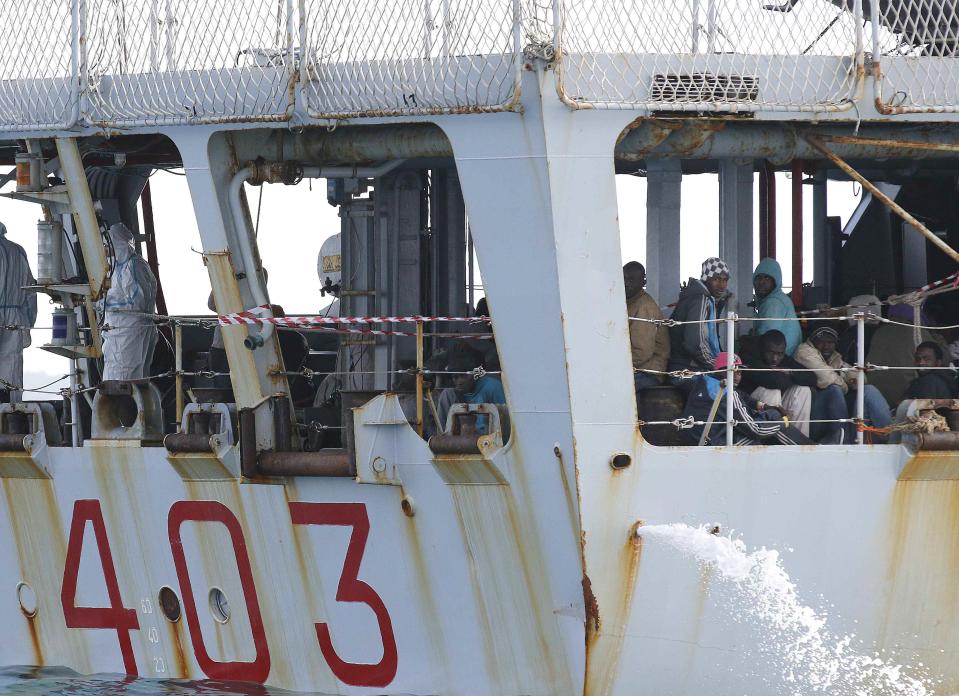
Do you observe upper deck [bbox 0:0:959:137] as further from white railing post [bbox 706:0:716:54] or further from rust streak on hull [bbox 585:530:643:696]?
rust streak on hull [bbox 585:530:643:696]

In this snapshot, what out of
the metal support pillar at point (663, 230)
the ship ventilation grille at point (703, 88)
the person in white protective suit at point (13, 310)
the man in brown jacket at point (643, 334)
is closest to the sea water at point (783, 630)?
the man in brown jacket at point (643, 334)

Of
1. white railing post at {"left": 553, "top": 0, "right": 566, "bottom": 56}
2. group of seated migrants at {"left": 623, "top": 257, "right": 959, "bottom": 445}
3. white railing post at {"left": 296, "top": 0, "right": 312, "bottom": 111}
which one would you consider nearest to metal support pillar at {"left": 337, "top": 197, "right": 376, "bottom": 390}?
white railing post at {"left": 296, "top": 0, "right": 312, "bottom": 111}

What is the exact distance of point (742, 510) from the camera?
9.82m

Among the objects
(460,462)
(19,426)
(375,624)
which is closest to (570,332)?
(460,462)

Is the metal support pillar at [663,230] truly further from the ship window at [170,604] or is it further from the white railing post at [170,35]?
the ship window at [170,604]

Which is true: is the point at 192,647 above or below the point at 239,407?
below

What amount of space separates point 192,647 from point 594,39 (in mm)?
5342

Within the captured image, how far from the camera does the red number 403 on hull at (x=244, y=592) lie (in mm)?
10586

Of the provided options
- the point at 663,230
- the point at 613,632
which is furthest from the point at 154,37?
the point at 613,632

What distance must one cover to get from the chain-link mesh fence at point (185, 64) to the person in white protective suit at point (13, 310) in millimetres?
2630

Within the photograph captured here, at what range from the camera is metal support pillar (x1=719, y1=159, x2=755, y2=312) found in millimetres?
12133

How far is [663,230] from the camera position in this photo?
476 inches

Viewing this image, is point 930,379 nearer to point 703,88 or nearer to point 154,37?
point 703,88

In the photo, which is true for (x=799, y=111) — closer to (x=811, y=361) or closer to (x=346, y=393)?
(x=811, y=361)
